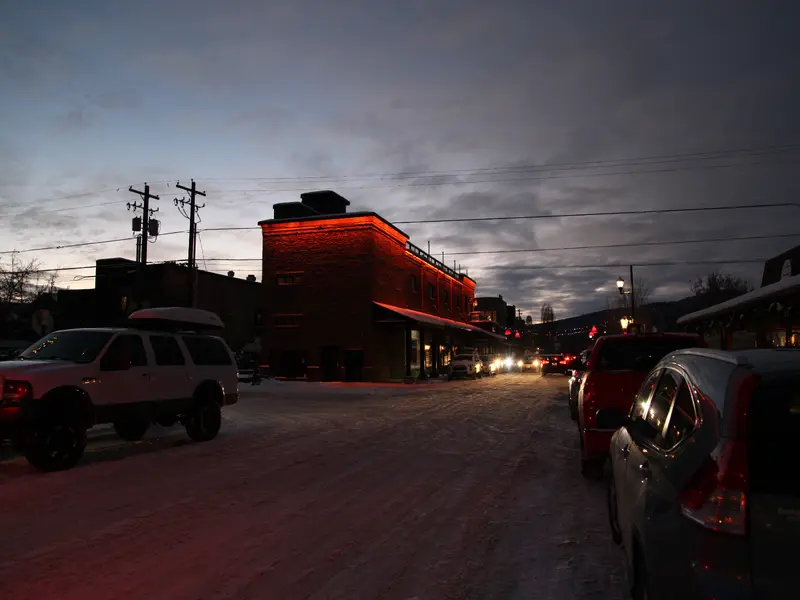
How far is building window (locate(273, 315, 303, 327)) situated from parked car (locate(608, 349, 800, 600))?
35.4 metres

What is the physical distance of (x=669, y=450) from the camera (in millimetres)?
3203

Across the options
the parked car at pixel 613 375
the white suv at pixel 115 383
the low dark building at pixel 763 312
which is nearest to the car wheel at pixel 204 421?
the white suv at pixel 115 383

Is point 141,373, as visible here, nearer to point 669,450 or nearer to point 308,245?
Result: point 669,450

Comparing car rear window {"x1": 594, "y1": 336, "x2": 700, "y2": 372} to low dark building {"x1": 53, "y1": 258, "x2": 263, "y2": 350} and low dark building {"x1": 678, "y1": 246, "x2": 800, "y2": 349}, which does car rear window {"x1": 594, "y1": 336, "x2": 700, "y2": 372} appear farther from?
low dark building {"x1": 53, "y1": 258, "x2": 263, "y2": 350}

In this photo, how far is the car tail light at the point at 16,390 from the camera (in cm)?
845

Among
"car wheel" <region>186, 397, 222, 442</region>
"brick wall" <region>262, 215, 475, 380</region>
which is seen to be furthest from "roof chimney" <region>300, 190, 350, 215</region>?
"car wheel" <region>186, 397, 222, 442</region>

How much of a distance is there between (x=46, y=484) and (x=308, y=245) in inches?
1193

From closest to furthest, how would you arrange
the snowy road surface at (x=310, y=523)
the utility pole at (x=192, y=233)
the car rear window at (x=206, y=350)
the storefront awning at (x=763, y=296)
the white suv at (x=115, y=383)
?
the snowy road surface at (x=310, y=523) < the white suv at (x=115, y=383) < the storefront awning at (x=763, y=296) < the car rear window at (x=206, y=350) < the utility pole at (x=192, y=233)

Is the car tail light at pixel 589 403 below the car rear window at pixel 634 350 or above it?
→ below

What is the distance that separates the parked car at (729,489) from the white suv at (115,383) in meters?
8.60

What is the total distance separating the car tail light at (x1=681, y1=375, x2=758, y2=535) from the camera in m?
2.49

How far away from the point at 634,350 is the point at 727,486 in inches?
262

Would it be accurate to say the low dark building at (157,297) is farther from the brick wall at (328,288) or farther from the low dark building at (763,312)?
the low dark building at (763,312)

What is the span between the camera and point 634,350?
886 centimetres
